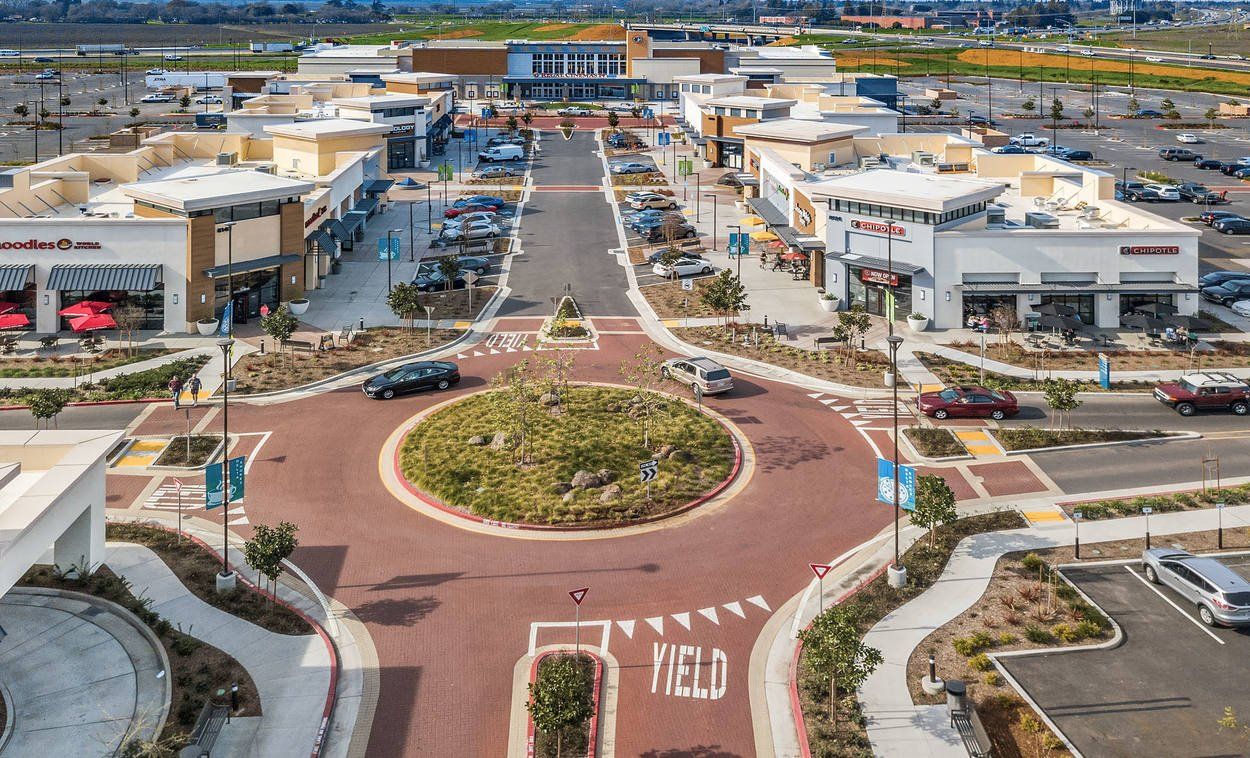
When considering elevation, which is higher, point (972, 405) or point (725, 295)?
point (725, 295)

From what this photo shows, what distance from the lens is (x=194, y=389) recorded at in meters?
46.2

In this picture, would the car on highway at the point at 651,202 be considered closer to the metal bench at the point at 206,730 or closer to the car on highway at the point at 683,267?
the car on highway at the point at 683,267

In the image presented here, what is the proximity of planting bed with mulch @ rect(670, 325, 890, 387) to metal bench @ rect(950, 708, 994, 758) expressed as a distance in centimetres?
2611

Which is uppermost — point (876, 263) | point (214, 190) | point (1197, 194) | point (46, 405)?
point (1197, 194)

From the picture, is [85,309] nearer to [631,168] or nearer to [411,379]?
[411,379]

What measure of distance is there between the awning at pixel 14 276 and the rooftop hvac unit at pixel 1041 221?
191 feet

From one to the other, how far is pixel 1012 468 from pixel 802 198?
114 feet

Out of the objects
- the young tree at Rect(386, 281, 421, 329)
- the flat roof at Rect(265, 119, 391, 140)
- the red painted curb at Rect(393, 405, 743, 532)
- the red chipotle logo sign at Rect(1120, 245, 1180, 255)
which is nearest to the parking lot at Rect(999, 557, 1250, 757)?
the red painted curb at Rect(393, 405, 743, 532)

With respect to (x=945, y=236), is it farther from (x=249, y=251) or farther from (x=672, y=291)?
(x=249, y=251)

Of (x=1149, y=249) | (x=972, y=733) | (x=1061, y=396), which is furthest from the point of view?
(x=1149, y=249)

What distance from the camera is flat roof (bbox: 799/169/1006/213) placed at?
56.8 metres

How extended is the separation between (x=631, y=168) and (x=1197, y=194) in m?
56.1

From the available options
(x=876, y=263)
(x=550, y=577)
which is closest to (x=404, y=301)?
(x=876, y=263)

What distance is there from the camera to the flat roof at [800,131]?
80875 millimetres
